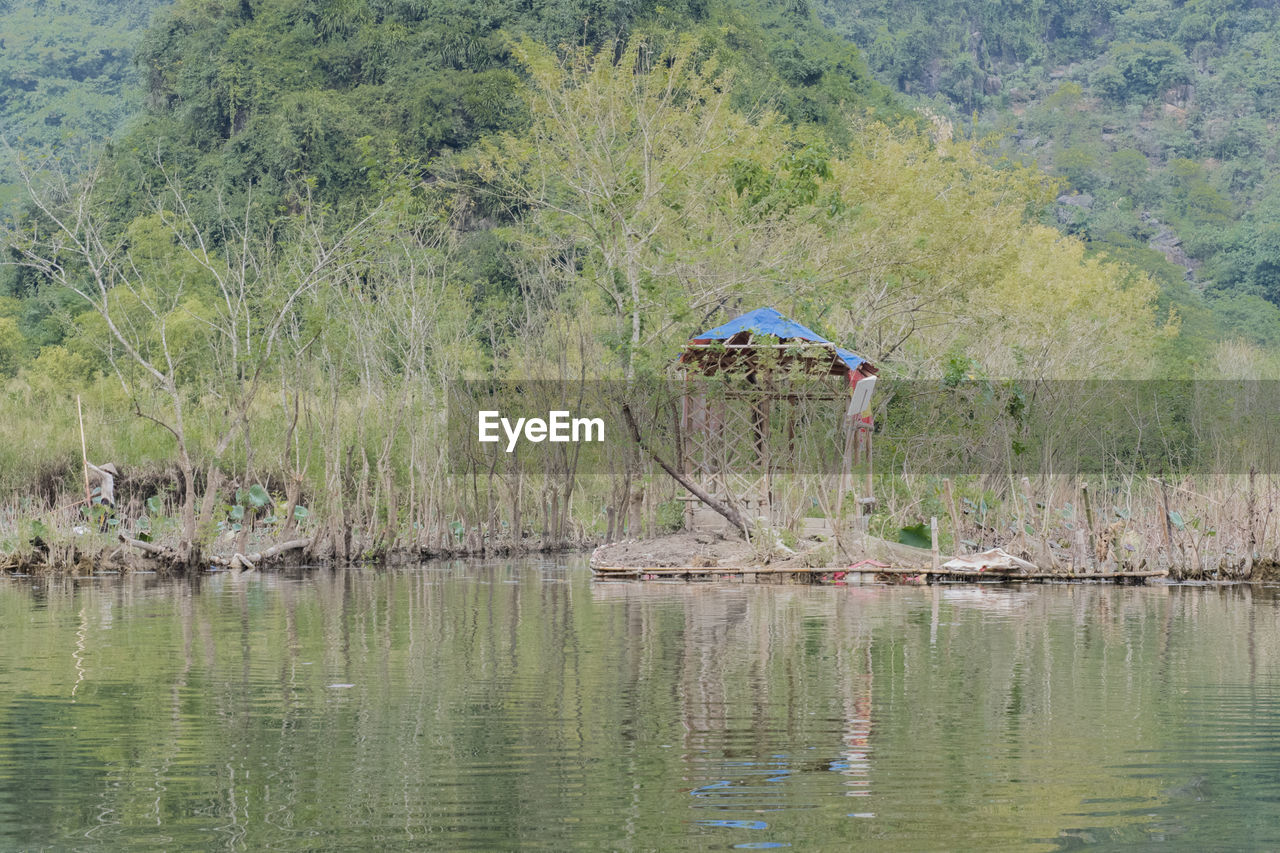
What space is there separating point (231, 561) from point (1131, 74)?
90.1 metres

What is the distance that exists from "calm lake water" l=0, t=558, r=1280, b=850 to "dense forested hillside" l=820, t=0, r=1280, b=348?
5831 centimetres

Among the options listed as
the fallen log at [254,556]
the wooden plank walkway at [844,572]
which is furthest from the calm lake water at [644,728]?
the fallen log at [254,556]

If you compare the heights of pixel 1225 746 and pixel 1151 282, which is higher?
pixel 1151 282

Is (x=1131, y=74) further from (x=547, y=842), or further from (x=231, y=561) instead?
(x=547, y=842)

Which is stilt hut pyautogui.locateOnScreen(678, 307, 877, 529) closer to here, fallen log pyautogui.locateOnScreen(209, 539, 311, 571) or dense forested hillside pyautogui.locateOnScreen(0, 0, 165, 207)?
fallen log pyautogui.locateOnScreen(209, 539, 311, 571)

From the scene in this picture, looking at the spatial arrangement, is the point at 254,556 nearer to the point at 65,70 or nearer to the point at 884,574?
the point at 884,574

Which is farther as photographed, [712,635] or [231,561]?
[231,561]

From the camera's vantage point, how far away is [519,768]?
337 inches

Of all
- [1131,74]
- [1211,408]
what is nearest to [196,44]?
[1211,408]

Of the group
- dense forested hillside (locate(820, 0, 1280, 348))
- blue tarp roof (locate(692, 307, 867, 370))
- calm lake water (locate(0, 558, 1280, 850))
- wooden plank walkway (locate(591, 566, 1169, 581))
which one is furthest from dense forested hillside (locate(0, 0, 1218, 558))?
dense forested hillside (locate(820, 0, 1280, 348))

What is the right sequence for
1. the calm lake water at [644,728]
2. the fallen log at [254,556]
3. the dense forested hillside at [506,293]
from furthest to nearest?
the dense forested hillside at [506,293]
the fallen log at [254,556]
the calm lake water at [644,728]

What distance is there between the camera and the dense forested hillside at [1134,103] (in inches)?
3044

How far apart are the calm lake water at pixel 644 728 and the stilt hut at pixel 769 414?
5.30m

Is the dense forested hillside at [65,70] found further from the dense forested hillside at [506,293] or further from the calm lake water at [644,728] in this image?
the calm lake water at [644,728]
